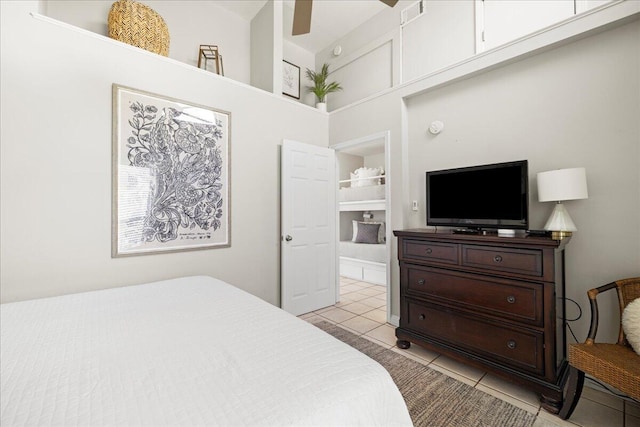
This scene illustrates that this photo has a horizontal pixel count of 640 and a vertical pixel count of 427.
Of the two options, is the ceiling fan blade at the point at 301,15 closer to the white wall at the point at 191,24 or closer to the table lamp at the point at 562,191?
the table lamp at the point at 562,191

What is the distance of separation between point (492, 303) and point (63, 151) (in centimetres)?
337

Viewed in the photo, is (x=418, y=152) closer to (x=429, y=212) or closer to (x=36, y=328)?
(x=429, y=212)

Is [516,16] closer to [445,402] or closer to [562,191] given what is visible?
[562,191]

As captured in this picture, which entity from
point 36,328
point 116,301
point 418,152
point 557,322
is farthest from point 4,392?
point 418,152

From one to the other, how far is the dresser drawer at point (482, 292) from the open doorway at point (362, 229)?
4.80ft

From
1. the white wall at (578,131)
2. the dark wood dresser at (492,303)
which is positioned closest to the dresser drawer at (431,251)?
the dark wood dresser at (492,303)

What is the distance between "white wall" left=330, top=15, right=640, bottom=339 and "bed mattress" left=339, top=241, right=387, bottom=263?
240 centimetres

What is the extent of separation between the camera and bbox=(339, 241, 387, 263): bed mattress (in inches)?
194

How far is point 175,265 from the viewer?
2.62m

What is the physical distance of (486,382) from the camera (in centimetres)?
206

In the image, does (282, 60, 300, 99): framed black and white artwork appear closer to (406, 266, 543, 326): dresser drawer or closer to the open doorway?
the open doorway

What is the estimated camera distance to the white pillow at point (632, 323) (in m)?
1.56

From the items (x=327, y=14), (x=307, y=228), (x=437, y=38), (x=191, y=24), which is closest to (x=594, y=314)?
(x=307, y=228)

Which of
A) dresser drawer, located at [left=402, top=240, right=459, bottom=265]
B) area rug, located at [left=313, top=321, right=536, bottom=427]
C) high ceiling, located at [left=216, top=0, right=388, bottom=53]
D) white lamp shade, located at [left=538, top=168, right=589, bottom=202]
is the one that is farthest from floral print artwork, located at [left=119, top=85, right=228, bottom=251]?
white lamp shade, located at [left=538, top=168, right=589, bottom=202]
